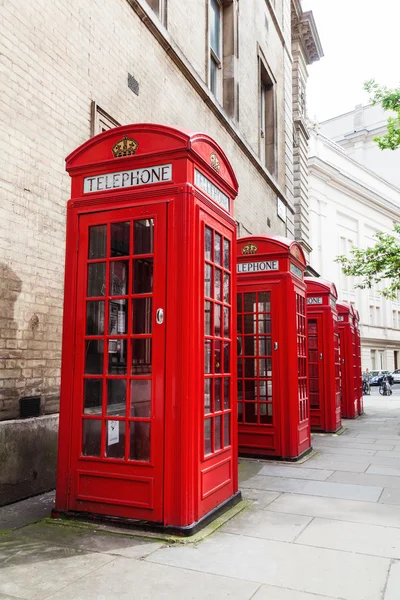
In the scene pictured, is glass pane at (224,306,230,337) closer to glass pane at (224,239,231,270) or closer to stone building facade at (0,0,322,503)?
glass pane at (224,239,231,270)

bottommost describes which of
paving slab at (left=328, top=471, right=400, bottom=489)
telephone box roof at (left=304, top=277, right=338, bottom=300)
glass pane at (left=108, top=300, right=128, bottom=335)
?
paving slab at (left=328, top=471, right=400, bottom=489)

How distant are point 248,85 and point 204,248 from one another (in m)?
10.9

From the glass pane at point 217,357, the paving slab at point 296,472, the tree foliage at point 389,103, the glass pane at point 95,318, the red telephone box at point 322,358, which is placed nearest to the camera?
the glass pane at point 95,318

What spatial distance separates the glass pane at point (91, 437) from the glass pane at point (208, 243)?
1.65 meters

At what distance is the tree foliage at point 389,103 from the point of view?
16891 millimetres

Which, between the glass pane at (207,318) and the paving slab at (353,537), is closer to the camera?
the paving slab at (353,537)

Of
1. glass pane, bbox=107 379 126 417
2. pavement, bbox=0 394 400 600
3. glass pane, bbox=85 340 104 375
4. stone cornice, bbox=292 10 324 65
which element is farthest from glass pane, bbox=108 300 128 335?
stone cornice, bbox=292 10 324 65

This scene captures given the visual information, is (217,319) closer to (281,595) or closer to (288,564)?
(288,564)

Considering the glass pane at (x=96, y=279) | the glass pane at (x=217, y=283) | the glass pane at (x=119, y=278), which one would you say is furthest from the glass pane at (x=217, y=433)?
the glass pane at (x=96, y=279)

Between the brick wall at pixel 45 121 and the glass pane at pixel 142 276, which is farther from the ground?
the brick wall at pixel 45 121

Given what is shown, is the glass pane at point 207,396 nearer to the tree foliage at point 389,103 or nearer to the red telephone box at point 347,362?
the red telephone box at point 347,362

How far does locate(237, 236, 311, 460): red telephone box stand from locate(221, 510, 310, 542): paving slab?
103 inches

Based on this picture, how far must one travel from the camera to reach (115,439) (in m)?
4.17

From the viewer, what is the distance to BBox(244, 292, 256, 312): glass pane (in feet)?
24.3
